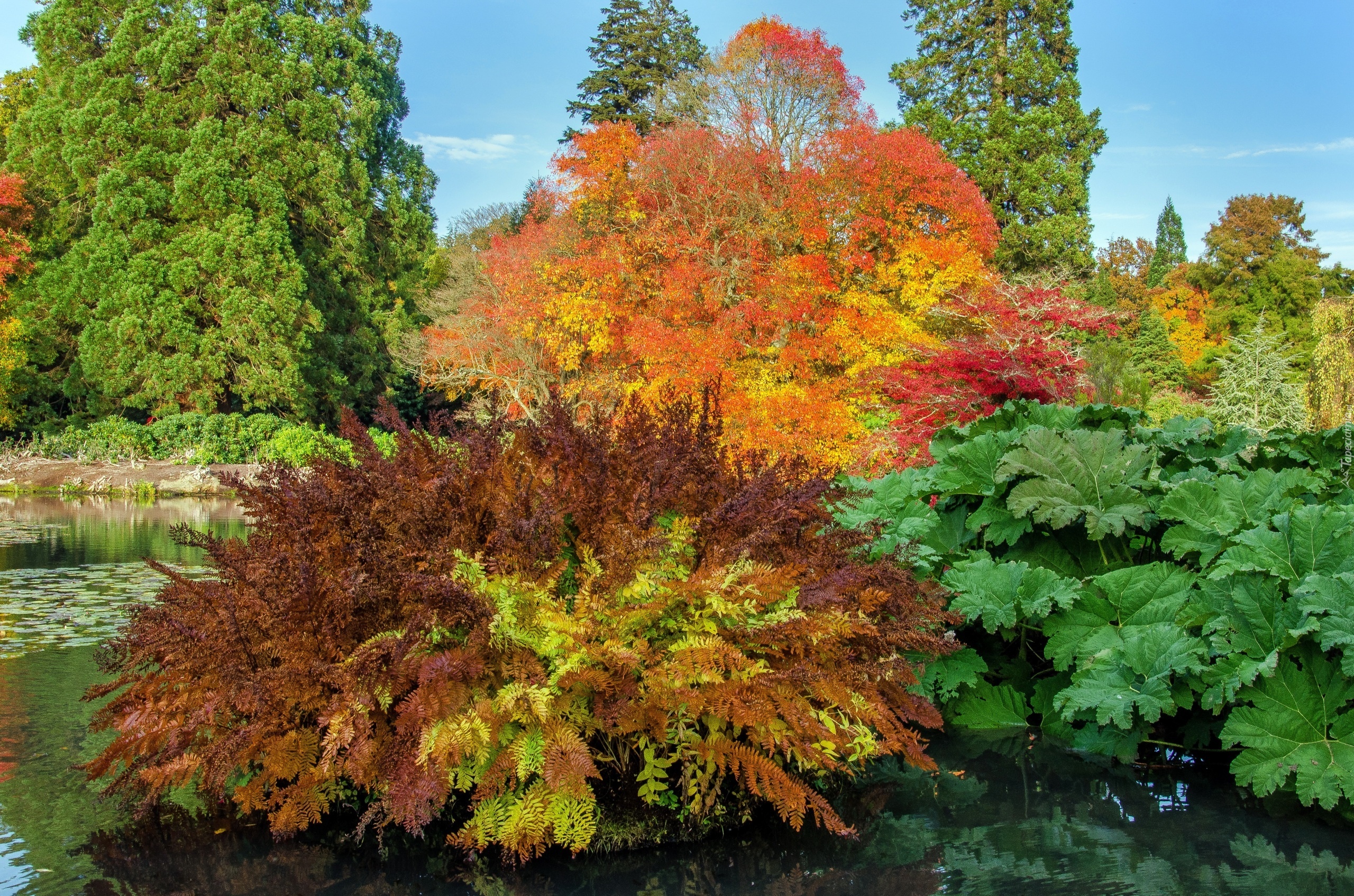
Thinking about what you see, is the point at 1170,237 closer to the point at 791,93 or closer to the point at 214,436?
the point at 791,93

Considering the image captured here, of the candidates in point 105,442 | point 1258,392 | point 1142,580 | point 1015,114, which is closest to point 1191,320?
point 1015,114

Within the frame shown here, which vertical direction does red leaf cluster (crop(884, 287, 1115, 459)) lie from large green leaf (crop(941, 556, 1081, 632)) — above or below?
above

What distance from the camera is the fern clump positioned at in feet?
8.68

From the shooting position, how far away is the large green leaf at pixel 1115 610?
382 cm

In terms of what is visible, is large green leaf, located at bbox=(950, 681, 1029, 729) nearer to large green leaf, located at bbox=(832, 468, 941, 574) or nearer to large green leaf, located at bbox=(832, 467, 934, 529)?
large green leaf, located at bbox=(832, 468, 941, 574)

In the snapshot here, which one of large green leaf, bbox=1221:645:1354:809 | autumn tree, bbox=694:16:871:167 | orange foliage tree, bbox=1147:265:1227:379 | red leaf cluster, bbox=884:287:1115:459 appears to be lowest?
large green leaf, bbox=1221:645:1354:809

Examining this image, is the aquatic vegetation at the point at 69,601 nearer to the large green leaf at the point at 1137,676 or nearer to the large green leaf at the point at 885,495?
the large green leaf at the point at 885,495

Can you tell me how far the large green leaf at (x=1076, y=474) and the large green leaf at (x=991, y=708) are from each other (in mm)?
853

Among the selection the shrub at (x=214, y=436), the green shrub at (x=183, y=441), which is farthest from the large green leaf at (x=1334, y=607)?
the shrub at (x=214, y=436)

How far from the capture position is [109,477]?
68.1 feet

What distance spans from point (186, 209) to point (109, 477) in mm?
7627

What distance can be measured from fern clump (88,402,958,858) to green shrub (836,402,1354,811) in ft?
3.01

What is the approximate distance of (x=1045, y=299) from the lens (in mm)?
12203

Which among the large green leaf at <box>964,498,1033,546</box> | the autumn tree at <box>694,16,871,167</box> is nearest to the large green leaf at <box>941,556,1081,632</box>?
the large green leaf at <box>964,498,1033,546</box>
